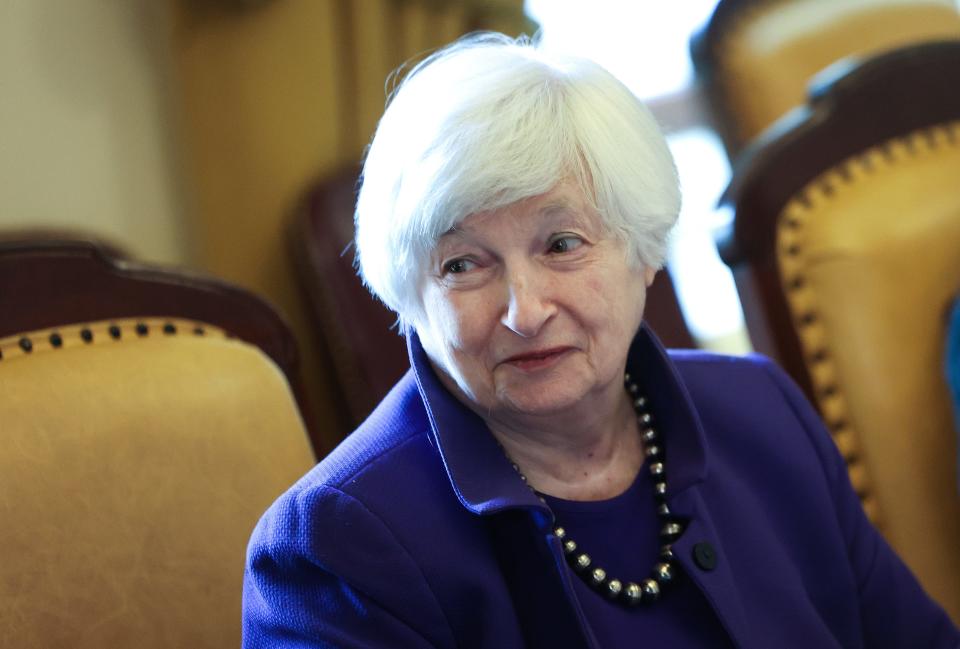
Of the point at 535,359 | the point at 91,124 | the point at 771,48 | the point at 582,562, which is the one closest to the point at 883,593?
the point at 582,562

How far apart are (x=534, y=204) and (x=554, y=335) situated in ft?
0.43

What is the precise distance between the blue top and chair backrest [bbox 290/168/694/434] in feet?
1.99

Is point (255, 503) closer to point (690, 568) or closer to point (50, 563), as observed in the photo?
point (50, 563)

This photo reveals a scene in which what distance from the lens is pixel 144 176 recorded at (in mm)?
1895

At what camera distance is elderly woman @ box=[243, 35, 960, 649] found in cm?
115

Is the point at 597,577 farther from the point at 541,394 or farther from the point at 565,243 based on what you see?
the point at 565,243

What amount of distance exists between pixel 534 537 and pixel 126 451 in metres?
0.43

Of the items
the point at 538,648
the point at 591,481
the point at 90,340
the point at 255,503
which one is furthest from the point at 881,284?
the point at 90,340

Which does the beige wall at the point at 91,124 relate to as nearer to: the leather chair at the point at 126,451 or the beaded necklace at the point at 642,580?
the leather chair at the point at 126,451

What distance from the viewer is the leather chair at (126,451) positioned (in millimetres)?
1167

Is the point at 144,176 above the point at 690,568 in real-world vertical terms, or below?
above

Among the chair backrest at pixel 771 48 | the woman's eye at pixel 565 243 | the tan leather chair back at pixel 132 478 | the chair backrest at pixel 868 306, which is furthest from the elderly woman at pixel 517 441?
the chair backrest at pixel 771 48

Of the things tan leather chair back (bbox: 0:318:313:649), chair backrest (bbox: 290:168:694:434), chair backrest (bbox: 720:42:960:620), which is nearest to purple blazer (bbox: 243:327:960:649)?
tan leather chair back (bbox: 0:318:313:649)

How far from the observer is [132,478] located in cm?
124
